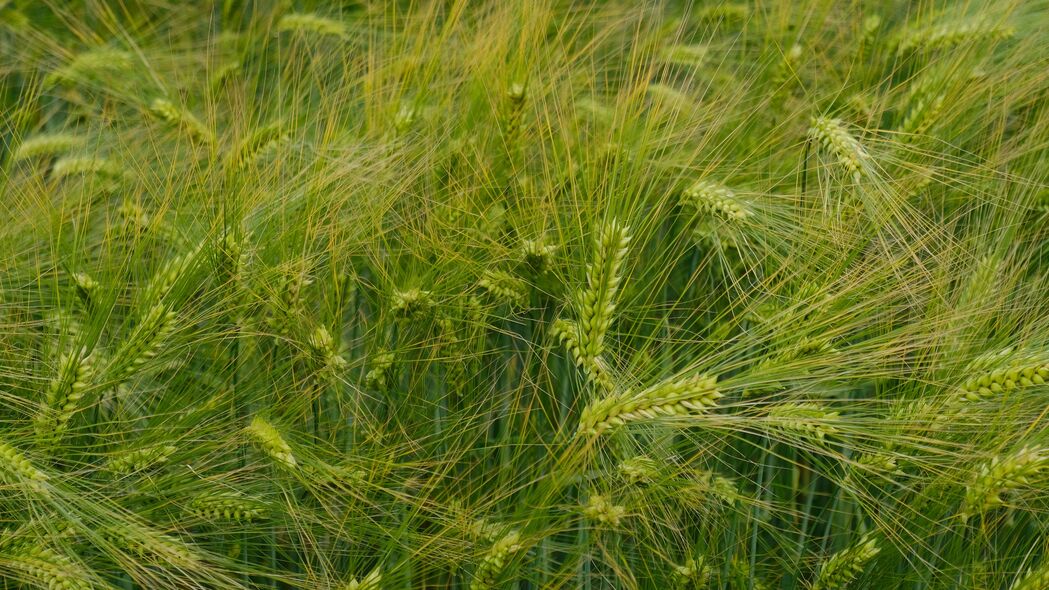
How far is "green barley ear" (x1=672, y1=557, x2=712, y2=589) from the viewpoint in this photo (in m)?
1.41

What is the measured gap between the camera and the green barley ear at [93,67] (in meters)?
2.25

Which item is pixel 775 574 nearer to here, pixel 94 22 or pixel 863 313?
pixel 863 313

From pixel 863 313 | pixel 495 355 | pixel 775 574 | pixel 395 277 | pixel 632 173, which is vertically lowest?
pixel 775 574

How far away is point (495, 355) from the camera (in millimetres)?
1664

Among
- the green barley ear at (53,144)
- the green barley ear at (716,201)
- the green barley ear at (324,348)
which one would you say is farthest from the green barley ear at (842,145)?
the green barley ear at (53,144)

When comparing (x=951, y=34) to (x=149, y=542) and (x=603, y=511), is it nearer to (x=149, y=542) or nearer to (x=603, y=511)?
(x=603, y=511)

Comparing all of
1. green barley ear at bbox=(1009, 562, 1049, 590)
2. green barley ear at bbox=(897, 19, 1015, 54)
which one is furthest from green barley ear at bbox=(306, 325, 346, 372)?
green barley ear at bbox=(897, 19, 1015, 54)

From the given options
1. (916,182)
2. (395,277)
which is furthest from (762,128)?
(395,277)

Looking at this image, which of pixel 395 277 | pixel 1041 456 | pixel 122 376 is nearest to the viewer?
pixel 1041 456

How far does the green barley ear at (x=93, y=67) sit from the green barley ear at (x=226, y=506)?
1.25 metres

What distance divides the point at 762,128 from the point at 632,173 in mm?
570

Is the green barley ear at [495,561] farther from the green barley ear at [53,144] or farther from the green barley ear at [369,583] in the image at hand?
the green barley ear at [53,144]

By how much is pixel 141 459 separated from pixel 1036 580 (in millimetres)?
1174

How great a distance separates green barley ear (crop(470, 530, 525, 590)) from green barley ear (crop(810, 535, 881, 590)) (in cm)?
43
